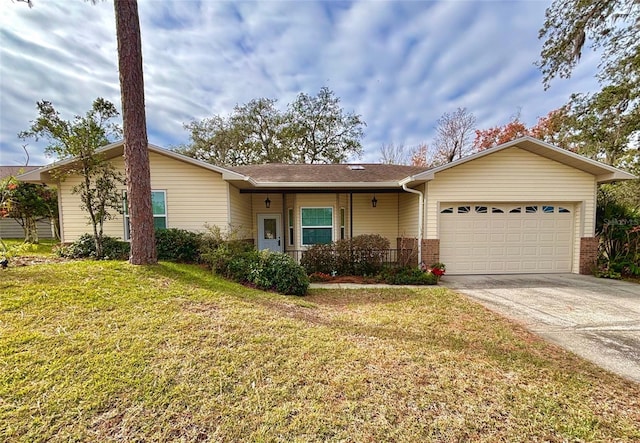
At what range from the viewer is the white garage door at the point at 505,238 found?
8602 mm

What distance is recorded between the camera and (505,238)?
341 inches

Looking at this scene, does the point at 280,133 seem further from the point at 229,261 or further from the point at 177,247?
the point at 229,261

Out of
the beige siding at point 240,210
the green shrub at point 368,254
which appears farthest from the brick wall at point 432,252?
the beige siding at point 240,210

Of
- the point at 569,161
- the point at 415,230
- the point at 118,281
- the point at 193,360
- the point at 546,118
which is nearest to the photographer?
the point at 193,360

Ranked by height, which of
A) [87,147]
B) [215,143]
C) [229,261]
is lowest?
[229,261]

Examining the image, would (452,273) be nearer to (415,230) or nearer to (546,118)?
(415,230)

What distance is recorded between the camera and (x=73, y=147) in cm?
677

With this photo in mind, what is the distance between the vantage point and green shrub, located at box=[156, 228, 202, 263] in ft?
24.4

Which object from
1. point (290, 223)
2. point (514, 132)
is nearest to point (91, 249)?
point (290, 223)

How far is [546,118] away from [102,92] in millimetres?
26862

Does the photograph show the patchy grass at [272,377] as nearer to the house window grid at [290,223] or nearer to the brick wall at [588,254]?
the house window grid at [290,223]

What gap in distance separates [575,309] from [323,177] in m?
7.78

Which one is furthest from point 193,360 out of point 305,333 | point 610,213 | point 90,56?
point 610,213

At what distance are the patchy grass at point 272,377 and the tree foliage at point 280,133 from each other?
63.3ft
